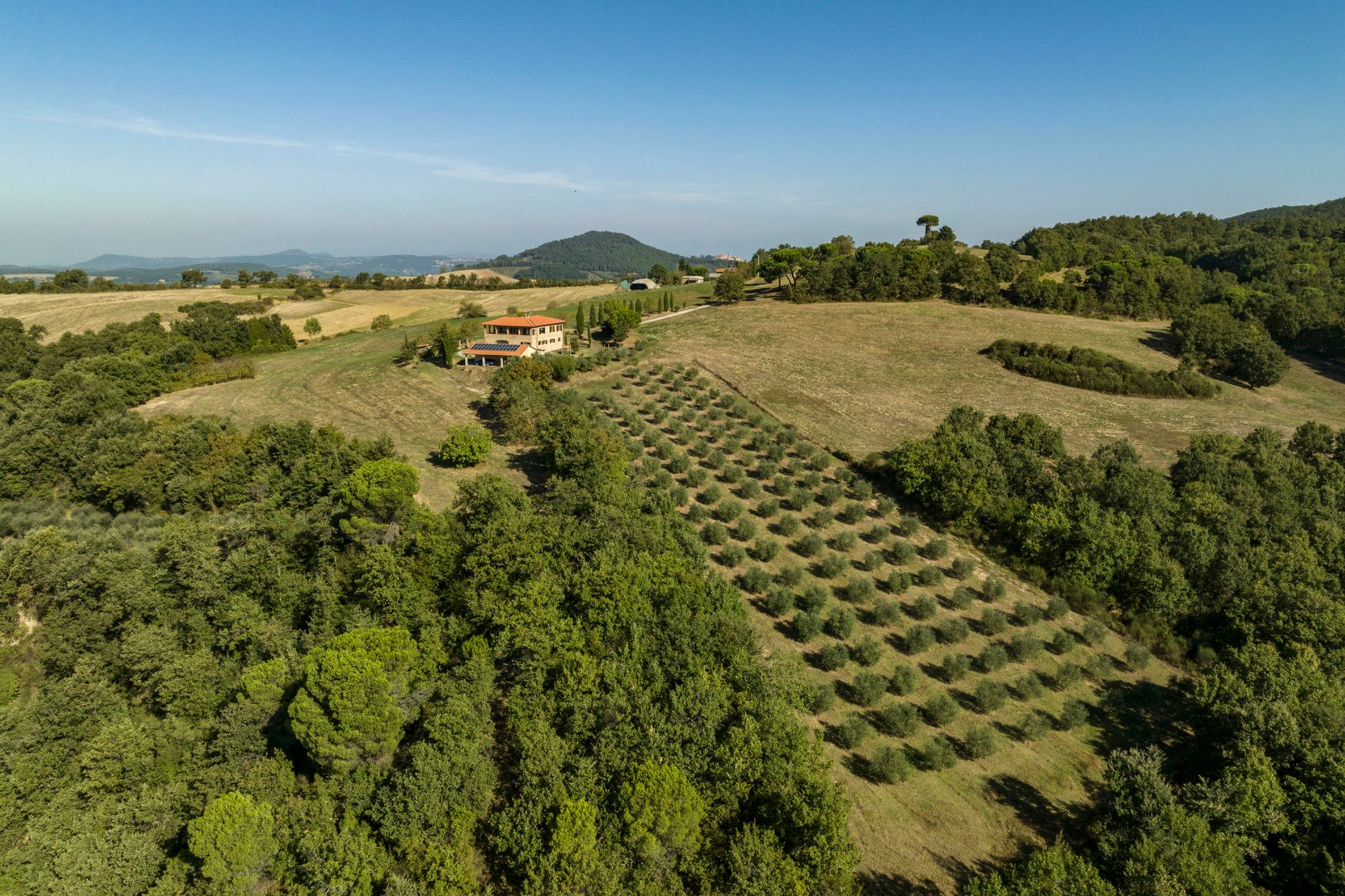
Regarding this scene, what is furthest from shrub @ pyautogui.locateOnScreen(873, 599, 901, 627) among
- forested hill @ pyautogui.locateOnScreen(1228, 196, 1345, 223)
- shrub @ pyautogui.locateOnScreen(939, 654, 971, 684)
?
forested hill @ pyautogui.locateOnScreen(1228, 196, 1345, 223)

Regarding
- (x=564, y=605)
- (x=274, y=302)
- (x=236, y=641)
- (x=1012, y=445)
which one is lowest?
(x=236, y=641)

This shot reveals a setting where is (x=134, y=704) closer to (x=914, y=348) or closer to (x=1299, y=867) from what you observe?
(x=1299, y=867)

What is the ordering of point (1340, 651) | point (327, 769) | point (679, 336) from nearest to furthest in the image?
1. point (327, 769)
2. point (1340, 651)
3. point (679, 336)

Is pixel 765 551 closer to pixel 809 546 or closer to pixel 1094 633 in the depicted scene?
A: pixel 809 546

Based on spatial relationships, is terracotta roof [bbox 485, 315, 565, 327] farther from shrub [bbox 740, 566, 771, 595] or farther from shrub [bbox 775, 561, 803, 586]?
shrub [bbox 775, 561, 803, 586]

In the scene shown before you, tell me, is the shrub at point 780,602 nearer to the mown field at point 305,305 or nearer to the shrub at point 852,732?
the shrub at point 852,732

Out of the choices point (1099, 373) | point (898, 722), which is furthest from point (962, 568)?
point (1099, 373)

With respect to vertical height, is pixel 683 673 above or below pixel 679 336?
below

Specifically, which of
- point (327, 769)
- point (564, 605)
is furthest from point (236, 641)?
point (564, 605)
